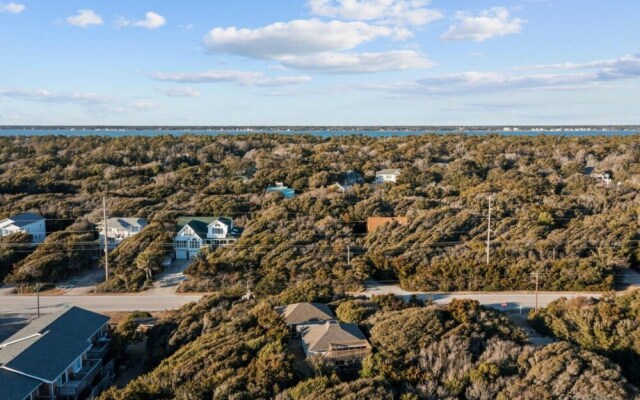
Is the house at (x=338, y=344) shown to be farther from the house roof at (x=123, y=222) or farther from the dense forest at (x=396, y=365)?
the house roof at (x=123, y=222)

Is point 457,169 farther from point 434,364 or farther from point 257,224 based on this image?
point 434,364

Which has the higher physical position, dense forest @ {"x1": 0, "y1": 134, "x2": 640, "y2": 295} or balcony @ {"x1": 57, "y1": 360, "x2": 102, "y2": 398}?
dense forest @ {"x1": 0, "y1": 134, "x2": 640, "y2": 295}

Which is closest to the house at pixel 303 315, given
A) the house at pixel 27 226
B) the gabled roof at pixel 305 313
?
the gabled roof at pixel 305 313

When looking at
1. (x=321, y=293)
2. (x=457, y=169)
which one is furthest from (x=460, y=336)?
(x=457, y=169)

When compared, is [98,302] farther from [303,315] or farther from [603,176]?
[603,176]

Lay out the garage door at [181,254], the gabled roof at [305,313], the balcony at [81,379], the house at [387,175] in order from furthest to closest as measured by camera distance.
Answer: the house at [387,175]
the garage door at [181,254]
the gabled roof at [305,313]
the balcony at [81,379]

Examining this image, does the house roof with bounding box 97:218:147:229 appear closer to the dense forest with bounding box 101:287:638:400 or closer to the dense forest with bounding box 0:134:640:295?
the dense forest with bounding box 0:134:640:295

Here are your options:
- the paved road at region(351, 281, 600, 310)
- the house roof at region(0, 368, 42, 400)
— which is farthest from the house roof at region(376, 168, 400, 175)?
the house roof at region(0, 368, 42, 400)
